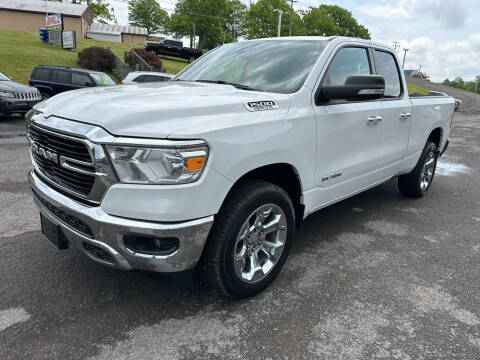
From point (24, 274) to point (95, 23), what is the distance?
7456cm

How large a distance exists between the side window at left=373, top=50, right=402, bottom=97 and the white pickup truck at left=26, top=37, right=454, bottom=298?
523 mm

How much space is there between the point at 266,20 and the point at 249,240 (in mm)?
64693

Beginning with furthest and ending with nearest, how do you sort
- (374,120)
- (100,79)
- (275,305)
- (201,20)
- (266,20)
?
(201,20) < (266,20) < (100,79) < (374,120) < (275,305)

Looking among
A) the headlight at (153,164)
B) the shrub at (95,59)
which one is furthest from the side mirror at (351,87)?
the shrub at (95,59)

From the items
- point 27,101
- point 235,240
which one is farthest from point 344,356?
point 27,101

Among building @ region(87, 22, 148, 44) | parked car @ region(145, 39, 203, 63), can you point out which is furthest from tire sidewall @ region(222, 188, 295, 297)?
building @ region(87, 22, 148, 44)

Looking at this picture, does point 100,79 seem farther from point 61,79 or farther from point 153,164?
point 153,164

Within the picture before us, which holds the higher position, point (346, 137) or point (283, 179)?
point (346, 137)

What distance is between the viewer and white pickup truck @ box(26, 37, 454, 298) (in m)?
2.06

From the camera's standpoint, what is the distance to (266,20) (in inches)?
2421

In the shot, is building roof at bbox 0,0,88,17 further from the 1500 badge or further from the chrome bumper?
the chrome bumper

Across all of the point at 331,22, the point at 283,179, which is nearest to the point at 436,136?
the point at 283,179

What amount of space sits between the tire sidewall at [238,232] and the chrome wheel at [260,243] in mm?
35

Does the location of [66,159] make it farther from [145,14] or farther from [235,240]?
[145,14]
